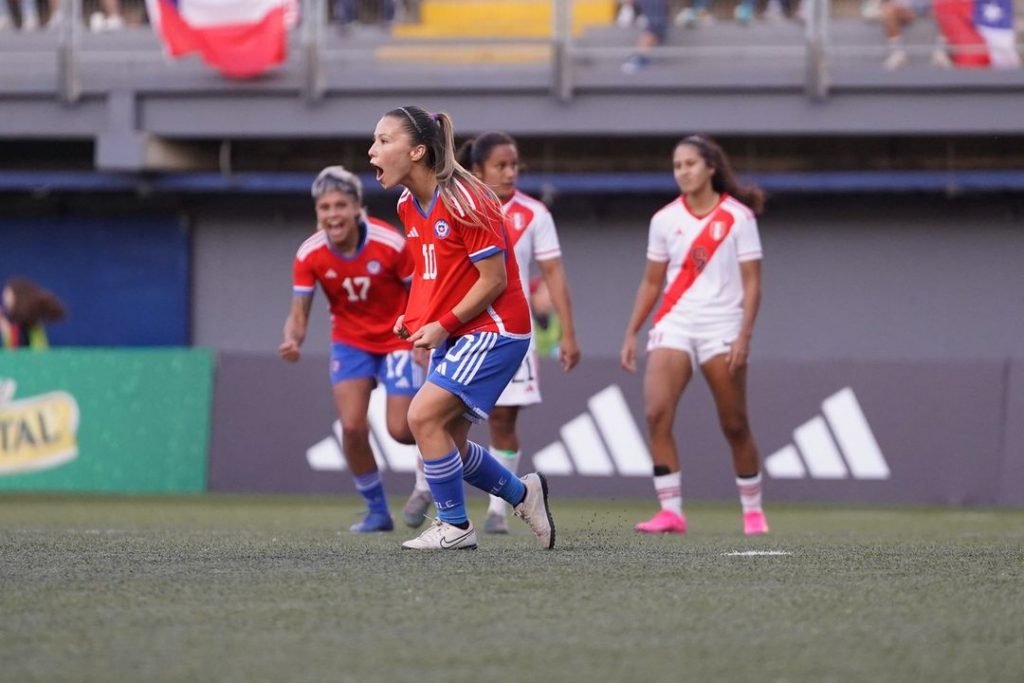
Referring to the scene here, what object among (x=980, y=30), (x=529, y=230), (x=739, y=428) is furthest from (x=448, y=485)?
(x=980, y=30)

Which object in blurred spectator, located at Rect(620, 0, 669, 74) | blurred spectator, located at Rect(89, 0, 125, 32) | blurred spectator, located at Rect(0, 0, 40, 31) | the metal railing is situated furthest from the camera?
blurred spectator, located at Rect(0, 0, 40, 31)

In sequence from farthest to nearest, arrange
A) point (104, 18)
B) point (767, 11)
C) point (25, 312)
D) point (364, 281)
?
point (104, 18)
point (767, 11)
point (25, 312)
point (364, 281)

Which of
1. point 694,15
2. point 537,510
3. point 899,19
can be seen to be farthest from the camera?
point 694,15

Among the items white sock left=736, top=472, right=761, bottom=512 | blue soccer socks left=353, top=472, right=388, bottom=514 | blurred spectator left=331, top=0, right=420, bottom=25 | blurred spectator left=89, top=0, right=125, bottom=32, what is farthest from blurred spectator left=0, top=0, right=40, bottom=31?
white sock left=736, top=472, right=761, bottom=512

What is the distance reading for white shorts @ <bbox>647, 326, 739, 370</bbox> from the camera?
9438 millimetres

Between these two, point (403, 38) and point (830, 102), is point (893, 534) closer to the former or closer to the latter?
point (830, 102)

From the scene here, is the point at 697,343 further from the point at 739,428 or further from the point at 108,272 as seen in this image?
the point at 108,272

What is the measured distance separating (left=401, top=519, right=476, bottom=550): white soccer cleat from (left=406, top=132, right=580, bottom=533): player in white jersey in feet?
7.66

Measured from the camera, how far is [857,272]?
18719mm

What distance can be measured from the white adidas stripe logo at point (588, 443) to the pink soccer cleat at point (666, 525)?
482 cm

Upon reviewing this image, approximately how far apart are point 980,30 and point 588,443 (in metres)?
6.29

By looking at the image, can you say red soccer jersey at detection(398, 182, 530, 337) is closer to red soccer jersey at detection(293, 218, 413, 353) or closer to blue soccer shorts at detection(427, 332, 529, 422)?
blue soccer shorts at detection(427, 332, 529, 422)

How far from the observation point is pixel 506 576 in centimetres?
589

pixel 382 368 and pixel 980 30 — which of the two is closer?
pixel 382 368
